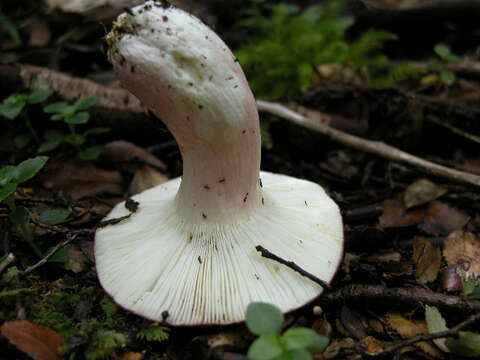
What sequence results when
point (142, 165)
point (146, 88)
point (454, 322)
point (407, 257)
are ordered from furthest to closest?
point (142, 165)
point (407, 257)
point (454, 322)
point (146, 88)

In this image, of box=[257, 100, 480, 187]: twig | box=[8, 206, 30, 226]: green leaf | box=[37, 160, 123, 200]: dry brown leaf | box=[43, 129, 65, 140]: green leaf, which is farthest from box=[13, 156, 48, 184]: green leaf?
box=[257, 100, 480, 187]: twig

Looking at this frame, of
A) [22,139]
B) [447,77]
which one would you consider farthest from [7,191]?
[447,77]

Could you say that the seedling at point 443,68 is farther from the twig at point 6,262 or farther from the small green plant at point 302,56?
the twig at point 6,262

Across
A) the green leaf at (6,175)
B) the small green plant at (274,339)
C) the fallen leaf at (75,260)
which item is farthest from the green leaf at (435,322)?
the green leaf at (6,175)

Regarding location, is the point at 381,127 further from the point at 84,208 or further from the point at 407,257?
the point at 84,208

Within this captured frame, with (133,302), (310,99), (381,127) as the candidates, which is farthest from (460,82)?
(133,302)

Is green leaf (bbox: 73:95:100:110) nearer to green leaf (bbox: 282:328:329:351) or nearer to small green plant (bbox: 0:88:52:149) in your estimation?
small green plant (bbox: 0:88:52:149)

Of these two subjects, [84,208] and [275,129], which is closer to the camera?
[84,208]
